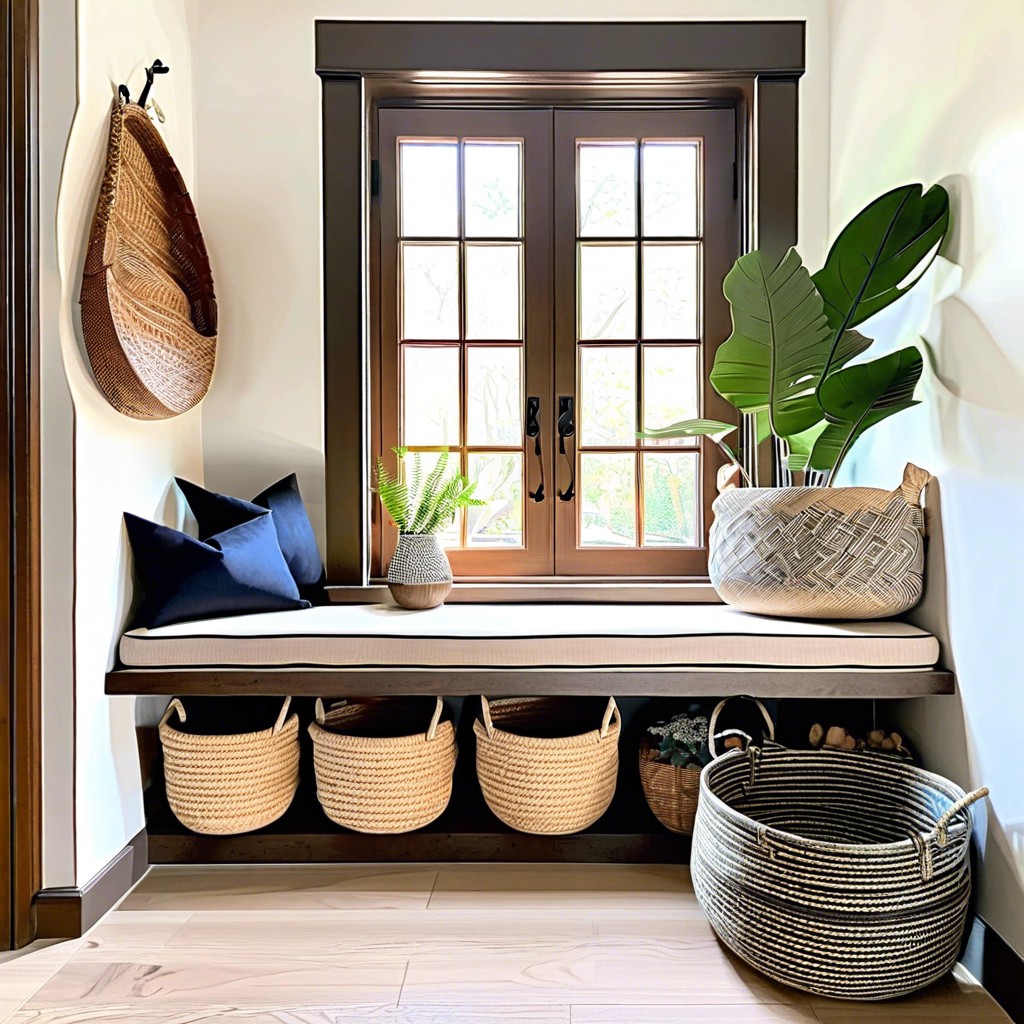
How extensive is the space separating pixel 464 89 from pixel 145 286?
45.0 inches

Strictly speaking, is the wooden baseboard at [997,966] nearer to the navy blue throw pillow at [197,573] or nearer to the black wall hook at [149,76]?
the navy blue throw pillow at [197,573]

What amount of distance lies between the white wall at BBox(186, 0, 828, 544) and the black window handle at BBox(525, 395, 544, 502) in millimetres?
622

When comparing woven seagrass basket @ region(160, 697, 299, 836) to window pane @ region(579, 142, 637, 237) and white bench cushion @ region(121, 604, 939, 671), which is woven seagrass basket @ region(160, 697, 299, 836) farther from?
window pane @ region(579, 142, 637, 237)

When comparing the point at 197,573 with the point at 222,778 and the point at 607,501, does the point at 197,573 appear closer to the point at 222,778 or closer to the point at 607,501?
the point at 222,778

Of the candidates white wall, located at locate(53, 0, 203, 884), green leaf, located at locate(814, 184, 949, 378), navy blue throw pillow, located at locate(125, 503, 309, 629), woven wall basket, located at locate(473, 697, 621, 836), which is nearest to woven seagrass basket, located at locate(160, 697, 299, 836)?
white wall, located at locate(53, 0, 203, 884)

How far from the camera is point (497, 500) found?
254 centimetres

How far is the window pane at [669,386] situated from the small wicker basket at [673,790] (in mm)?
910

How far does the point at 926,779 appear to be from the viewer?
1.76 m

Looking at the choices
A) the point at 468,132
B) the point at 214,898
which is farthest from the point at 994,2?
the point at 214,898

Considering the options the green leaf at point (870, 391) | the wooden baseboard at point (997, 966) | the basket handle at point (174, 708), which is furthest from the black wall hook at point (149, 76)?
the wooden baseboard at point (997, 966)

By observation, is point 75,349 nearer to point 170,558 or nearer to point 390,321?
point 170,558

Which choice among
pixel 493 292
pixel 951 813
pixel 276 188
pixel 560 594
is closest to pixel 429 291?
pixel 493 292

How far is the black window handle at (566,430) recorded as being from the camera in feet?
8.21

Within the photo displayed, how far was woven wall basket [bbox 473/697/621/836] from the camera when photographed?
Result: 6.41 ft
